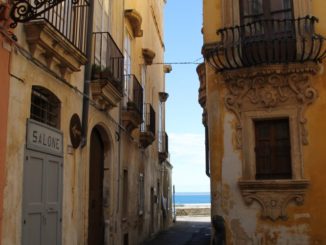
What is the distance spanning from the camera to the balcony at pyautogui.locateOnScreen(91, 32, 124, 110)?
10594 mm

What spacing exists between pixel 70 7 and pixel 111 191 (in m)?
4.88

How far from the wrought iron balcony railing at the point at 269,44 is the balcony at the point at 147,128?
6.35 m

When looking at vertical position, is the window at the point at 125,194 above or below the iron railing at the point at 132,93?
below

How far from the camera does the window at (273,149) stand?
9.90m

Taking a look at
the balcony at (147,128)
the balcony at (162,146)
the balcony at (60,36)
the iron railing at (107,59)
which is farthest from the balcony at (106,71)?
the balcony at (162,146)

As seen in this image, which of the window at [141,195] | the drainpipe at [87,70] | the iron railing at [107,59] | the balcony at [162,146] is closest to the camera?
the drainpipe at [87,70]

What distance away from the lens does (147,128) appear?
687 inches

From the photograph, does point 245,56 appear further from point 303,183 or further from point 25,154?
point 25,154

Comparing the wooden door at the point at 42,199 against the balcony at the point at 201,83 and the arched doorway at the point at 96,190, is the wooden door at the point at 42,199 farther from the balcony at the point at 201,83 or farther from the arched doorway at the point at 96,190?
the balcony at the point at 201,83

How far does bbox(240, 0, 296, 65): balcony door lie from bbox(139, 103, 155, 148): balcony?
667 cm

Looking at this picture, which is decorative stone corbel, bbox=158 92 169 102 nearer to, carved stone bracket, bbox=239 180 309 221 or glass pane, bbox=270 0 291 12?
glass pane, bbox=270 0 291 12

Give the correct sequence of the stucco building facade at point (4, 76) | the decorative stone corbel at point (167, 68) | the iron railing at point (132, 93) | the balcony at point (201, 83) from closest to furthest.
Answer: the stucco building facade at point (4, 76) < the balcony at point (201, 83) < the iron railing at point (132, 93) < the decorative stone corbel at point (167, 68)

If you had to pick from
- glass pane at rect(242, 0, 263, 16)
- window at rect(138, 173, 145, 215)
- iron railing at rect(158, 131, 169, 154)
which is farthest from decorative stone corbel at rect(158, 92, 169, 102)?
glass pane at rect(242, 0, 263, 16)

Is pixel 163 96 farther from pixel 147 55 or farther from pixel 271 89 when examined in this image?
pixel 271 89
